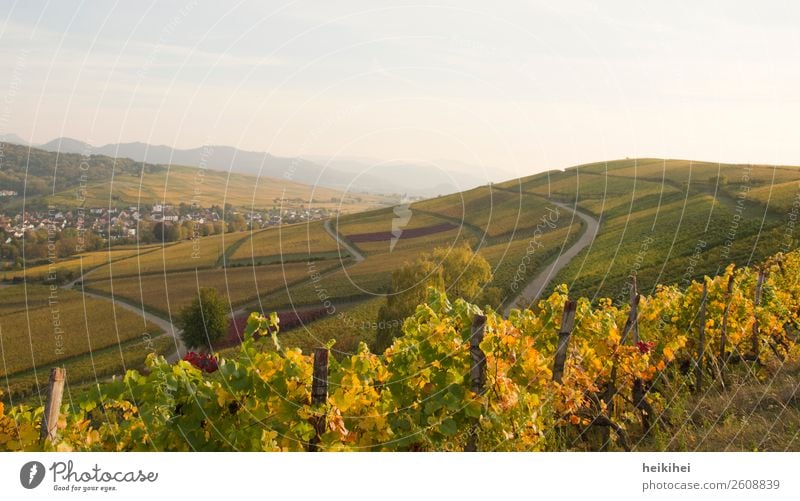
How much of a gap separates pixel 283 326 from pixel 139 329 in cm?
919

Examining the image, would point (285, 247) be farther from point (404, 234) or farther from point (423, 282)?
point (423, 282)

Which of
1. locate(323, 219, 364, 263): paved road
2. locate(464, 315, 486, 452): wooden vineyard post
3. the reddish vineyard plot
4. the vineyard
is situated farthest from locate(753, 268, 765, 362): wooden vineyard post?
locate(323, 219, 364, 263): paved road

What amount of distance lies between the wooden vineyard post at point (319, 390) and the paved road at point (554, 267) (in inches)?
461

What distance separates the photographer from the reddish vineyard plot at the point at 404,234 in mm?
19828

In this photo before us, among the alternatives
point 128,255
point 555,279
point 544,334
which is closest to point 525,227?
point 555,279

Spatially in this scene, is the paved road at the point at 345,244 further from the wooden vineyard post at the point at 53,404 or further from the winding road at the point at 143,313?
the wooden vineyard post at the point at 53,404

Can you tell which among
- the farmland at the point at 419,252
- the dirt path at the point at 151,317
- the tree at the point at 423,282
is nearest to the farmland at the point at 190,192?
the farmland at the point at 419,252

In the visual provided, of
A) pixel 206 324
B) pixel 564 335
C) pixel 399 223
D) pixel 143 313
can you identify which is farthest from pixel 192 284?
pixel 564 335

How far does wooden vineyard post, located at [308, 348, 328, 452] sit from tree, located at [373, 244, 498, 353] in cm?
729

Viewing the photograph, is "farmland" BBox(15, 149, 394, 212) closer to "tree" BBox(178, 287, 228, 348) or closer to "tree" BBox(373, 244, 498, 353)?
"tree" BBox(373, 244, 498, 353)

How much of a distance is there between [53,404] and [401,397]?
295 centimetres

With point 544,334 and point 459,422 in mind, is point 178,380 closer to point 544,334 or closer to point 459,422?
point 459,422

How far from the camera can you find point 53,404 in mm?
4961

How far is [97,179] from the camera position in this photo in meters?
28.8
